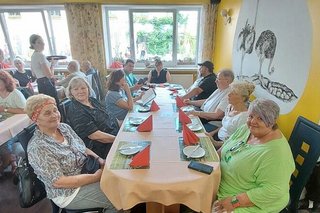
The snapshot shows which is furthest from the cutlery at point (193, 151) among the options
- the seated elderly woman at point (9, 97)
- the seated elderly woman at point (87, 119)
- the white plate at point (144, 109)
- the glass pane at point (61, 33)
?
the glass pane at point (61, 33)

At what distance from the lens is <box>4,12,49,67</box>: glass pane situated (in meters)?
4.74

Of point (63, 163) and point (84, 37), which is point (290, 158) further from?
point (84, 37)

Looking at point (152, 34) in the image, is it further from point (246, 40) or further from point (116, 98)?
point (116, 98)

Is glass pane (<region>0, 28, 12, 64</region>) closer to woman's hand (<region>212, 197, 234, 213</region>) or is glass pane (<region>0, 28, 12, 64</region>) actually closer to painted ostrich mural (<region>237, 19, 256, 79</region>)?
painted ostrich mural (<region>237, 19, 256, 79</region>)

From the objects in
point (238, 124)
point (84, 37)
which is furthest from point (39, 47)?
point (238, 124)

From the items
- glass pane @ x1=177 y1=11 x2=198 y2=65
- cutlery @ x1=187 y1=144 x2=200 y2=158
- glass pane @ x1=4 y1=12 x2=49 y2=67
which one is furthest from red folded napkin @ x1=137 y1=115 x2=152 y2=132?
glass pane @ x1=4 y1=12 x2=49 y2=67

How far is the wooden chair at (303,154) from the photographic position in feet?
4.53

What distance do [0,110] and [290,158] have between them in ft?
8.53

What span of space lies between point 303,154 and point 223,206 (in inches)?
27.1

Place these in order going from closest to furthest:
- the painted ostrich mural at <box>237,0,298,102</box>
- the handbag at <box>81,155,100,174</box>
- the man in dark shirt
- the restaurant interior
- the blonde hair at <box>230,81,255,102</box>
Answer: the handbag at <box>81,155,100,174</box> < the restaurant interior < the blonde hair at <box>230,81,255,102</box> < the painted ostrich mural at <box>237,0,298,102</box> < the man in dark shirt

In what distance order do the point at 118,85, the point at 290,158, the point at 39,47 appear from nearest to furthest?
the point at 290,158, the point at 118,85, the point at 39,47

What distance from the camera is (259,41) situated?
2.60 meters

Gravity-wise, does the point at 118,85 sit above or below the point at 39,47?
below

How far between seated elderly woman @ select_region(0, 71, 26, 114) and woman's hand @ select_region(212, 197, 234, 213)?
6.87ft
